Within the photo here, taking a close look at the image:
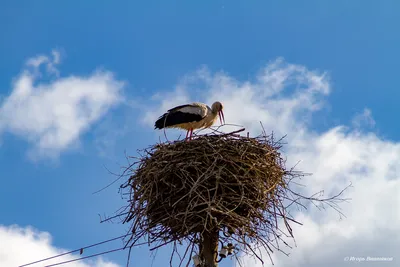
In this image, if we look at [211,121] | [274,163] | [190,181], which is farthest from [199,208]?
[211,121]

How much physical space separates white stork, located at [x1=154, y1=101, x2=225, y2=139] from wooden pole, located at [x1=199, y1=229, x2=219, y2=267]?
308cm

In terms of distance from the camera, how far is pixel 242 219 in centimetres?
598

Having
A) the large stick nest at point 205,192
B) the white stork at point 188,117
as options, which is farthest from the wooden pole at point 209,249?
the white stork at point 188,117

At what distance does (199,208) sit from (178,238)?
0.44 m

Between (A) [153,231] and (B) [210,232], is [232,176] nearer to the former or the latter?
(B) [210,232]

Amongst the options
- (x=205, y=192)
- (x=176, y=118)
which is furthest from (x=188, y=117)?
(x=205, y=192)

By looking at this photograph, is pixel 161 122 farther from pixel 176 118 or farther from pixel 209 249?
pixel 209 249

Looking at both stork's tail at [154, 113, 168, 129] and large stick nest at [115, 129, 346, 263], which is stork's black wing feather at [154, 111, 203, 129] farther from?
large stick nest at [115, 129, 346, 263]

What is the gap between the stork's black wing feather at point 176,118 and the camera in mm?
9227

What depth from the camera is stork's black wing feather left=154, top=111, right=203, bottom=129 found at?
9227mm

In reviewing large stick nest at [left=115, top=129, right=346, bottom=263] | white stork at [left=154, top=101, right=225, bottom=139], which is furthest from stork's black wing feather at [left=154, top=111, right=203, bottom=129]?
large stick nest at [left=115, top=129, right=346, bottom=263]

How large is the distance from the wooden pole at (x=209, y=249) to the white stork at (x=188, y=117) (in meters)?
3.08

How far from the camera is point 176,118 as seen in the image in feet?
30.5

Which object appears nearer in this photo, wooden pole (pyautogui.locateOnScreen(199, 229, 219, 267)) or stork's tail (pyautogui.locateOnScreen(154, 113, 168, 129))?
wooden pole (pyautogui.locateOnScreen(199, 229, 219, 267))
